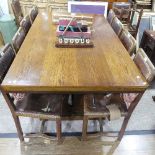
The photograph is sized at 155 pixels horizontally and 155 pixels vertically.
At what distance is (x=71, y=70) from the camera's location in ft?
4.50

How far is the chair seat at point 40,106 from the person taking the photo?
1449mm

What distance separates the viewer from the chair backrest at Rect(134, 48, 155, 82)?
4.27 ft

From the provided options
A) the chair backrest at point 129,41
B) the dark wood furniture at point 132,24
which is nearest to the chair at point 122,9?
the dark wood furniture at point 132,24

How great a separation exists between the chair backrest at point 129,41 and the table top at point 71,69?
3.6 inches

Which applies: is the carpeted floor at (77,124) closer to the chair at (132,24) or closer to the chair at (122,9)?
the chair at (132,24)

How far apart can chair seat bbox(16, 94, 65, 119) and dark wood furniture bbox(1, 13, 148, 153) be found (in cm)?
9

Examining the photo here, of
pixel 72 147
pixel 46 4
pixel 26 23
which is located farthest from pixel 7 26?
pixel 72 147

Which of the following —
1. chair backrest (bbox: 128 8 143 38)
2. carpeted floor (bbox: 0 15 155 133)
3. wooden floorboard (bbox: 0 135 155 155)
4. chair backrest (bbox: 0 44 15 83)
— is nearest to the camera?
chair backrest (bbox: 0 44 15 83)

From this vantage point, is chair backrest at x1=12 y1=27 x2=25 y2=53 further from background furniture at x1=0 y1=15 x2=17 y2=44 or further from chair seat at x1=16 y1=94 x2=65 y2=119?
background furniture at x1=0 y1=15 x2=17 y2=44

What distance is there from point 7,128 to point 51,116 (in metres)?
0.65

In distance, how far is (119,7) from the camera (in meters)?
3.07

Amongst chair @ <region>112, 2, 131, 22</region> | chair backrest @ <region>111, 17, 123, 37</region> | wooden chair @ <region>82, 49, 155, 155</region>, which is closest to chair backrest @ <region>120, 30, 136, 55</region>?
chair backrest @ <region>111, 17, 123, 37</region>

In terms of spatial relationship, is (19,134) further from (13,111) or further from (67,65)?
(67,65)

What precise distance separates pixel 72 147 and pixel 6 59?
0.92m
